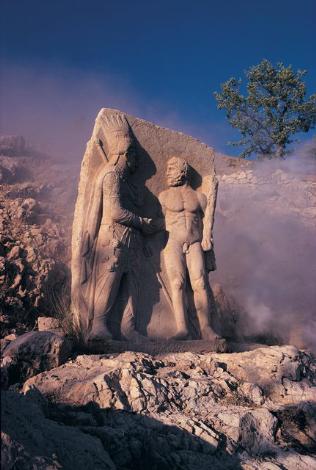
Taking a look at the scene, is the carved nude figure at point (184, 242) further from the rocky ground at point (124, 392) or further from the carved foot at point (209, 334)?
the rocky ground at point (124, 392)

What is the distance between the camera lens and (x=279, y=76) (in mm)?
18391

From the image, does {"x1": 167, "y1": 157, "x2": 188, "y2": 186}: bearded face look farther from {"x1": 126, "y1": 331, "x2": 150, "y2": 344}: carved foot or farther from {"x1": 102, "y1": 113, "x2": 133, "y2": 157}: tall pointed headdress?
{"x1": 126, "y1": 331, "x2": 150, "y2": 344}: carved foot

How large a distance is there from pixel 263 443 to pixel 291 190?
37.1 feet

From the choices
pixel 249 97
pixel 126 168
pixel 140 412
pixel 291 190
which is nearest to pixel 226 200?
pixel 291 190

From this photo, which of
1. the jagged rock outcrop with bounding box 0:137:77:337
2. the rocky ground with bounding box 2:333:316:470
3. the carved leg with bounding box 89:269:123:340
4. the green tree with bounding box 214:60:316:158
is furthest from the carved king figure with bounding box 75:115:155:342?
the green tree with bounding box 214:60:316:158

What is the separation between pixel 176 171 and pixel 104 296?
2004mm

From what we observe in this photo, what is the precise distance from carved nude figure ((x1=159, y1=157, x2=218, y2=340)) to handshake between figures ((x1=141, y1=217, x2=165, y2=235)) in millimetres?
94

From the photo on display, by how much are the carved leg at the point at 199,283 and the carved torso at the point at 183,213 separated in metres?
0.16

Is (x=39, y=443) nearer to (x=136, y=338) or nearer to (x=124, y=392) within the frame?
(x=124, y=392)

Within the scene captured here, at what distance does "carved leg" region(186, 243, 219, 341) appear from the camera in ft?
19.7

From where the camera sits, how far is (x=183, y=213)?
6301 millimetres

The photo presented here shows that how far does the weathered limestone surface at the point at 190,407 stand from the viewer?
3.16 meters

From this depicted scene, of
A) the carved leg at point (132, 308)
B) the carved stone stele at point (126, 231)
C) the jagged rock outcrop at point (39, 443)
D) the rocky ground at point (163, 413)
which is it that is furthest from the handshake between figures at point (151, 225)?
the jagged rock outcrop at point (39, 443)

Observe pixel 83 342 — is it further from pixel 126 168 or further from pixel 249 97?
pixel 249 97
